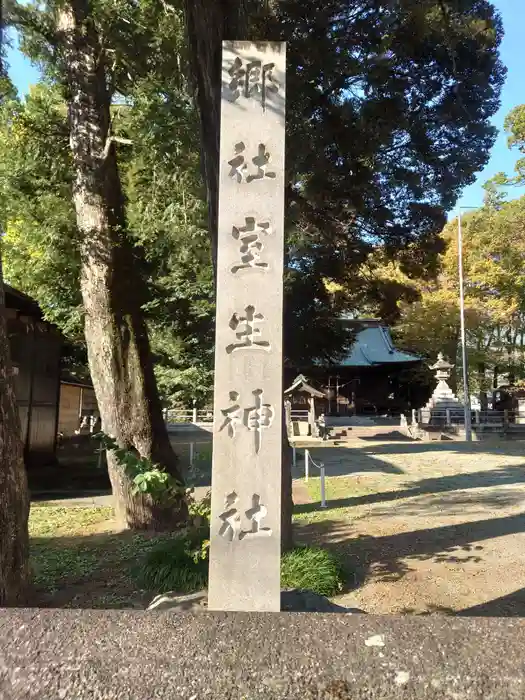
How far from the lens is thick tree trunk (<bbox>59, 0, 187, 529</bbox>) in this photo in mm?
6898

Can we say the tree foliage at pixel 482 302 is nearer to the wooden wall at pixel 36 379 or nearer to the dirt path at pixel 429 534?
the dirt path at pixel 429 534

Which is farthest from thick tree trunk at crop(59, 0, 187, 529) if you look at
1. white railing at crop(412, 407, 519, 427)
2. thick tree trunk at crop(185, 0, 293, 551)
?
white railing at crop(412, 407, 519, 427)

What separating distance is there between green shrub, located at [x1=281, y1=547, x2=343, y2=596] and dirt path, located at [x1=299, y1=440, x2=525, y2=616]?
0.57 ft

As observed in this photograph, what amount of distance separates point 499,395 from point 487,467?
1817 cm

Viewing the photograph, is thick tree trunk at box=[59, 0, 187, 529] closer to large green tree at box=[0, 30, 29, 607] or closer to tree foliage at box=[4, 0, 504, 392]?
tree foliage at box=[4, 0, 504, 392]

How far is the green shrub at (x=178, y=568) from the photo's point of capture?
4.65 m

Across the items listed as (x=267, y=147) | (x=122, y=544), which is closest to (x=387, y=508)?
(x=122, y=544)

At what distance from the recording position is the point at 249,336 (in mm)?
3105

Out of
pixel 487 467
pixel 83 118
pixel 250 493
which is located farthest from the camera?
pixel 487 467

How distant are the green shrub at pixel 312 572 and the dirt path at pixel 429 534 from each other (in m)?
0.18

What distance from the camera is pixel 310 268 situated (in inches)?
431

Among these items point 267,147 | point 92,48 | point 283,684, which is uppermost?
point 92,48

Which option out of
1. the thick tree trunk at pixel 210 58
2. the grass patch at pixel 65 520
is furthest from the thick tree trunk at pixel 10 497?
the grass patch at pixel 65 520

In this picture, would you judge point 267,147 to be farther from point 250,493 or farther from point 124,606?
point 124,606
